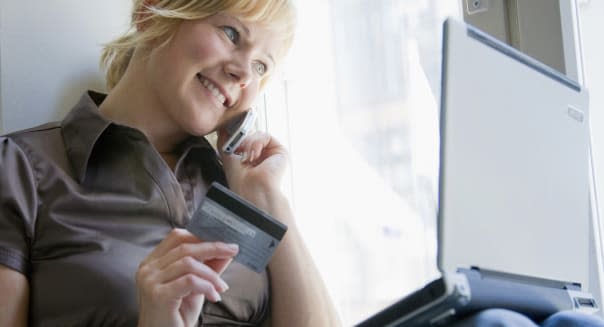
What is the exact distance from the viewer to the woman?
1052 mm

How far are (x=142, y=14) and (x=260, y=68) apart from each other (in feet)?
0.81

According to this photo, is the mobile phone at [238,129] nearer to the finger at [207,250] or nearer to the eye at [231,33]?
the eye at [231,33]

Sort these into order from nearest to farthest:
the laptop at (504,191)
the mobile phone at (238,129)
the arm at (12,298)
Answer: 1. the laptop at (504,191)
2. the arm at (12,298)
3. the mobile phone at (238,129)

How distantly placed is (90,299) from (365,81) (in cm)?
77

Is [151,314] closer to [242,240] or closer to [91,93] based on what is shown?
[242,240]

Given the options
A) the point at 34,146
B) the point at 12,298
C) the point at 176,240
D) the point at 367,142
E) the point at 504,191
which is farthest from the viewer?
the point at 367,142

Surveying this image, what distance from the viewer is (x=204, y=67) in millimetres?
1249

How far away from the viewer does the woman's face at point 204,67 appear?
1245 millimetres

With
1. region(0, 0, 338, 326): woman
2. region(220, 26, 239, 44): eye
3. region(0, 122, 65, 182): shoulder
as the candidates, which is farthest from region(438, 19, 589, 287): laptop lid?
region(0, 122, 65, 182): shoulder

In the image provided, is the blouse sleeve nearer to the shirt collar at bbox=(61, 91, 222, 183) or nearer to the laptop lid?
the shirt collar at bbox=(61, 91, 222, 183)

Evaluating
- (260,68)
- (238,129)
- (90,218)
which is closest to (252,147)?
(238,129)

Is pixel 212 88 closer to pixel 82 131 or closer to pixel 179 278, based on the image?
pixel 82 131

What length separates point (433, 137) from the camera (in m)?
1.42

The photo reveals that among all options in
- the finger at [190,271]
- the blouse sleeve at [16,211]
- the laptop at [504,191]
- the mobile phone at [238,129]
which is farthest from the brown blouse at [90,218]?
the laptop at [504,191]
